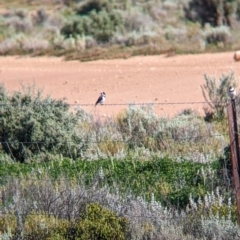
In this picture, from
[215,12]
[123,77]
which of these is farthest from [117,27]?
[123,77]

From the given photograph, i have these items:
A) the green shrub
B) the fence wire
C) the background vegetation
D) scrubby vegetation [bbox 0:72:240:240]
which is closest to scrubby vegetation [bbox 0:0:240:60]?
the background vegetation

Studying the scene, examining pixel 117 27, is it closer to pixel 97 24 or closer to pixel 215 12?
pixel 97 24

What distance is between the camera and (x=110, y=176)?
10.7 metres

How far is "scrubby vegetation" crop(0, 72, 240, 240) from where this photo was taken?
29.9 feet

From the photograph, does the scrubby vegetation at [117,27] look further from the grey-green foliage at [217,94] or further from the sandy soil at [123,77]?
the grey-green foliage at [217,94]

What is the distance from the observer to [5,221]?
9.33 metres

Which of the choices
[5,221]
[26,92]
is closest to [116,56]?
[26,92]

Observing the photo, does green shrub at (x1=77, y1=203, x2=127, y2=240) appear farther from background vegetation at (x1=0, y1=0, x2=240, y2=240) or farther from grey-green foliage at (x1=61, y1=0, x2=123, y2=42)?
grey-green foliage at (x1=61, y1=0, x2=123, y2=42)

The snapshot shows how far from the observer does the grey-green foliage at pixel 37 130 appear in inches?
482

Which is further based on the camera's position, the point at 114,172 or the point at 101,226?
the point at 114,172

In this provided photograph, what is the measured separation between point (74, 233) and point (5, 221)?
744mm

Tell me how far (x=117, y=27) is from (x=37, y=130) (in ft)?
47.6

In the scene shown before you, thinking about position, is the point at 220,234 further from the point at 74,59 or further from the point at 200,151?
the point at 74,59

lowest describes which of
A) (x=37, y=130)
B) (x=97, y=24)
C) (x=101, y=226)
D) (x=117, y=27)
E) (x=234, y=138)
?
(x=101, y=226)
